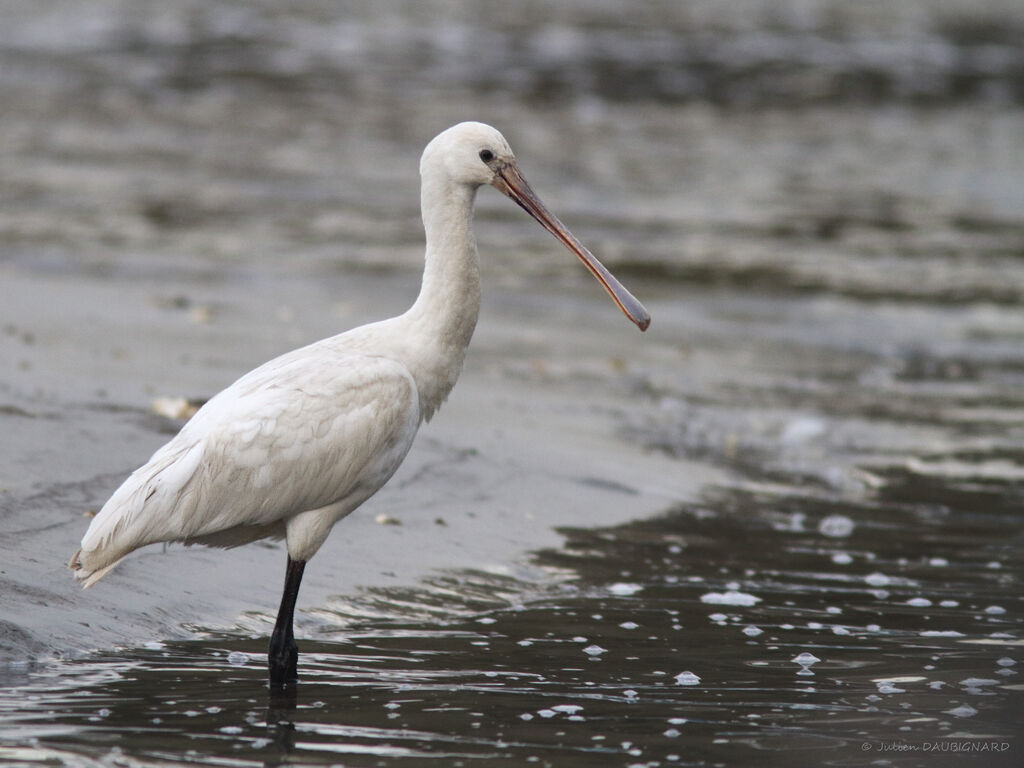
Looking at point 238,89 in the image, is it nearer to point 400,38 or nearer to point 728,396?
point 400,38

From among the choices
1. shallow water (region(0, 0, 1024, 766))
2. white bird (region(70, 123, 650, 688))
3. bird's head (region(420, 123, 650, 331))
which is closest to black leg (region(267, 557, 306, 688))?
white bird (region(70, 123, 650, 688))

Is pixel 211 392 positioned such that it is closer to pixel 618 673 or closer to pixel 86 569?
pixel 86 569

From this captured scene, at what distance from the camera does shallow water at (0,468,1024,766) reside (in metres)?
5.58

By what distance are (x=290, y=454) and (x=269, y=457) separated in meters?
0.08

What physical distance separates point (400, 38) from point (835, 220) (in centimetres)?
1918

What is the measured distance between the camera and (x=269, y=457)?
631cm

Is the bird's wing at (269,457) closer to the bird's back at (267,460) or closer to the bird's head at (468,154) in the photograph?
the bird's back at (267,460)

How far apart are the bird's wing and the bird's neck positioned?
213mm

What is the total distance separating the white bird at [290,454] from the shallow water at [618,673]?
0.45m

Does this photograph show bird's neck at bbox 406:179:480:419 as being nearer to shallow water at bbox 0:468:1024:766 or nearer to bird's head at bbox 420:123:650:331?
bird's head at bbox 420:123:650:331

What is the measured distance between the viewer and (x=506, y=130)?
26.3 meters

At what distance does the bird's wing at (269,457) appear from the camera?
6.26 metres

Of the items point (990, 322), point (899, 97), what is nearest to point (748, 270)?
point (990, 322)

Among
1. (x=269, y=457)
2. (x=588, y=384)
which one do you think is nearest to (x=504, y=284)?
(x=588, y=384)
